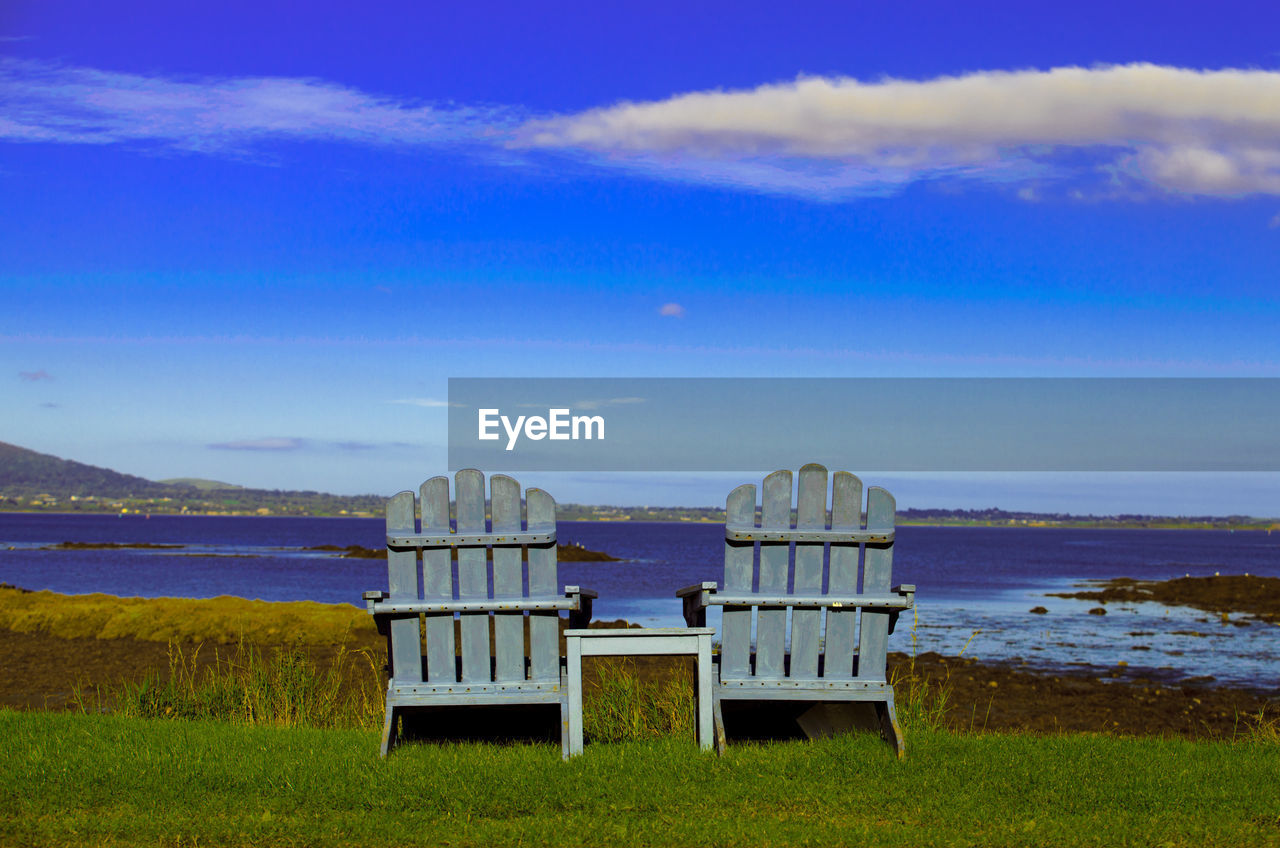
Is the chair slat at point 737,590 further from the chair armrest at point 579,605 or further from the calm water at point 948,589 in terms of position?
the calm water at point 948,589

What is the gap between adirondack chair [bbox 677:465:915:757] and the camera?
5.43m

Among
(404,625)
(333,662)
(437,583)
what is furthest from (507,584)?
(333,662)

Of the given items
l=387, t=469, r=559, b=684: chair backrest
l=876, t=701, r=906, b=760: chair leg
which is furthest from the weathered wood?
l=876, t=701, r=906, b=760: chair leg

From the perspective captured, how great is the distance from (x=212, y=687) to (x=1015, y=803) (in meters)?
5.53

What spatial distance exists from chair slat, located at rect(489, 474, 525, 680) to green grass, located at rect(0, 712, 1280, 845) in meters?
0.44

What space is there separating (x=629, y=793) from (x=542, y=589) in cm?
127

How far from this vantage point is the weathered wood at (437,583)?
542cm

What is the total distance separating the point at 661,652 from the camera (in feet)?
17.3

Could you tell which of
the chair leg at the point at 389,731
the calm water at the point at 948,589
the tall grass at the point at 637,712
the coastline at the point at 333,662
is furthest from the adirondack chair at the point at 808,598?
the calm water at the point at 948,589

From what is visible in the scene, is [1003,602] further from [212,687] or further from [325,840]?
[325,840]

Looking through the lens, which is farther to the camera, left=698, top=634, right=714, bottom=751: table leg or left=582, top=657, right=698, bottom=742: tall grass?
left=582, top=657, right=698, bottom=742: tall grass

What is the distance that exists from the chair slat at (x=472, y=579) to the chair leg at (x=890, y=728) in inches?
80.1

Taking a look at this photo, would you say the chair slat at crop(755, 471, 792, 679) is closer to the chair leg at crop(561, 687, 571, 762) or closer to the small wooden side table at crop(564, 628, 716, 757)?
the small wooden side table at crop(564, 628, 716, 757)

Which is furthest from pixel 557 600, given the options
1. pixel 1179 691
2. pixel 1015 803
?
pixel 1179 691
